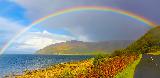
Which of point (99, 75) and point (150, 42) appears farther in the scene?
point (150, 42)

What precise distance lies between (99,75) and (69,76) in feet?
13.8

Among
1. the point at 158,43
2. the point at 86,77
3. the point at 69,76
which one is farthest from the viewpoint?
the point at 158,43

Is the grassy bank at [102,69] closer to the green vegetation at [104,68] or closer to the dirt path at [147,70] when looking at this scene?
the green vegetation at [104,68]

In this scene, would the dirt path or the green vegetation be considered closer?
the dirt path

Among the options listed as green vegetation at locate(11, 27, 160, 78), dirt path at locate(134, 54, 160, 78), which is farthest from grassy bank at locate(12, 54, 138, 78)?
dirt path at locate(134, 54, 160, 78)

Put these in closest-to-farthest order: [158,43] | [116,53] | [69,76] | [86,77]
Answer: [86,77] < [69,76] < [116,53] < [158,43]

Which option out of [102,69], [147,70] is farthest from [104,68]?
[147,70]

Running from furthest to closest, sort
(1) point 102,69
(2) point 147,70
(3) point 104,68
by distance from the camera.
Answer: (3) point 104,68 → (1) point 102,69 → (2) point 147,70

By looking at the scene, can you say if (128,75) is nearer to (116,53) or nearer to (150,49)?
(116,53)

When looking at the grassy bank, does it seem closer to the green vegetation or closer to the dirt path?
the green vegetation

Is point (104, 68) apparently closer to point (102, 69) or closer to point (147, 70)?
point (102, 69)

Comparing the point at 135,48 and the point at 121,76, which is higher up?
the point at 135,48

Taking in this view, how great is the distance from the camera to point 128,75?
28922 millimetres

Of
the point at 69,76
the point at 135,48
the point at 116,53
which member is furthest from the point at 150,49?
the point at 69,76
